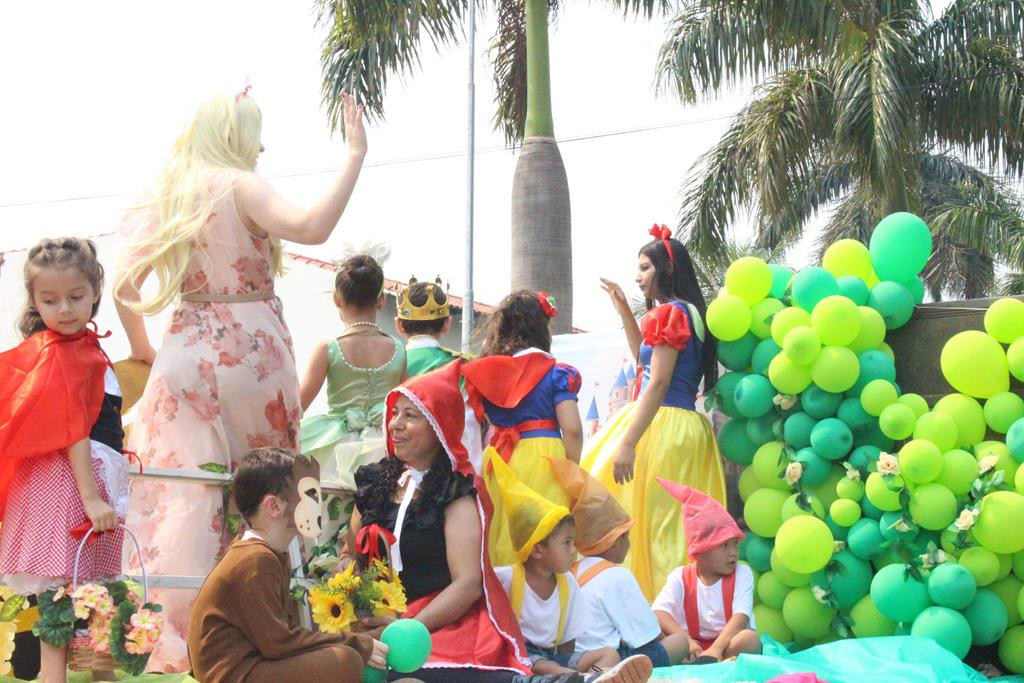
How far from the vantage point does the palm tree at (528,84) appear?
39.7ft

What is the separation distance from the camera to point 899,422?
5594mm

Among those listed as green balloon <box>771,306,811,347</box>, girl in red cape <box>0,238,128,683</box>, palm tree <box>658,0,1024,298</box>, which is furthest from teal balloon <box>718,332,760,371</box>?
palm tree <box>658,0,1024,298</box>

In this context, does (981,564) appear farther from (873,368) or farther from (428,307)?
(428,307)

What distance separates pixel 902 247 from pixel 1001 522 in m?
1.40

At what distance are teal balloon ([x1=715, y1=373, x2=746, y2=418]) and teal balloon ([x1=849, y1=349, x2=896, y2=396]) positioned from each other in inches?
21.7

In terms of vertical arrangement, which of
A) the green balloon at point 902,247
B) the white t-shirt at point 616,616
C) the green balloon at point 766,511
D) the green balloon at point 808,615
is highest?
the green balloon at point 902,247

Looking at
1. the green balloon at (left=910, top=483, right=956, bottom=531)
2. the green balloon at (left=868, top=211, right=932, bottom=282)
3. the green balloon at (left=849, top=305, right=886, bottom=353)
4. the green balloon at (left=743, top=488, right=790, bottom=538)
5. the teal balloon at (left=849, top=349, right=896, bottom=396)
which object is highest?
the green balloon at (left=868, top=211, right=932, bottom=282)

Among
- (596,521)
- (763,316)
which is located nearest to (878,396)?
(763,316)

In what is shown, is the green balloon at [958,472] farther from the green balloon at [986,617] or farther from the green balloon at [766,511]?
the green balloon at [766,511]

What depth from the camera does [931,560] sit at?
17.8 feet

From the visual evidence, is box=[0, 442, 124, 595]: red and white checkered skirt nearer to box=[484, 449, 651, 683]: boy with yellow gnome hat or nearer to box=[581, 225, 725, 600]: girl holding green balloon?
box=[484, 449, 651, 683]: boy with yellow gnome hat

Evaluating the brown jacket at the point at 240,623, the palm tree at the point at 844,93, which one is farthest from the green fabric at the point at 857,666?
the palm tree at the point at 844,93

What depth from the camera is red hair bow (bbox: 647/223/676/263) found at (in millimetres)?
6336

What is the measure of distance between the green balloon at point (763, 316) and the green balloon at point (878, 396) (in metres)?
0.58
